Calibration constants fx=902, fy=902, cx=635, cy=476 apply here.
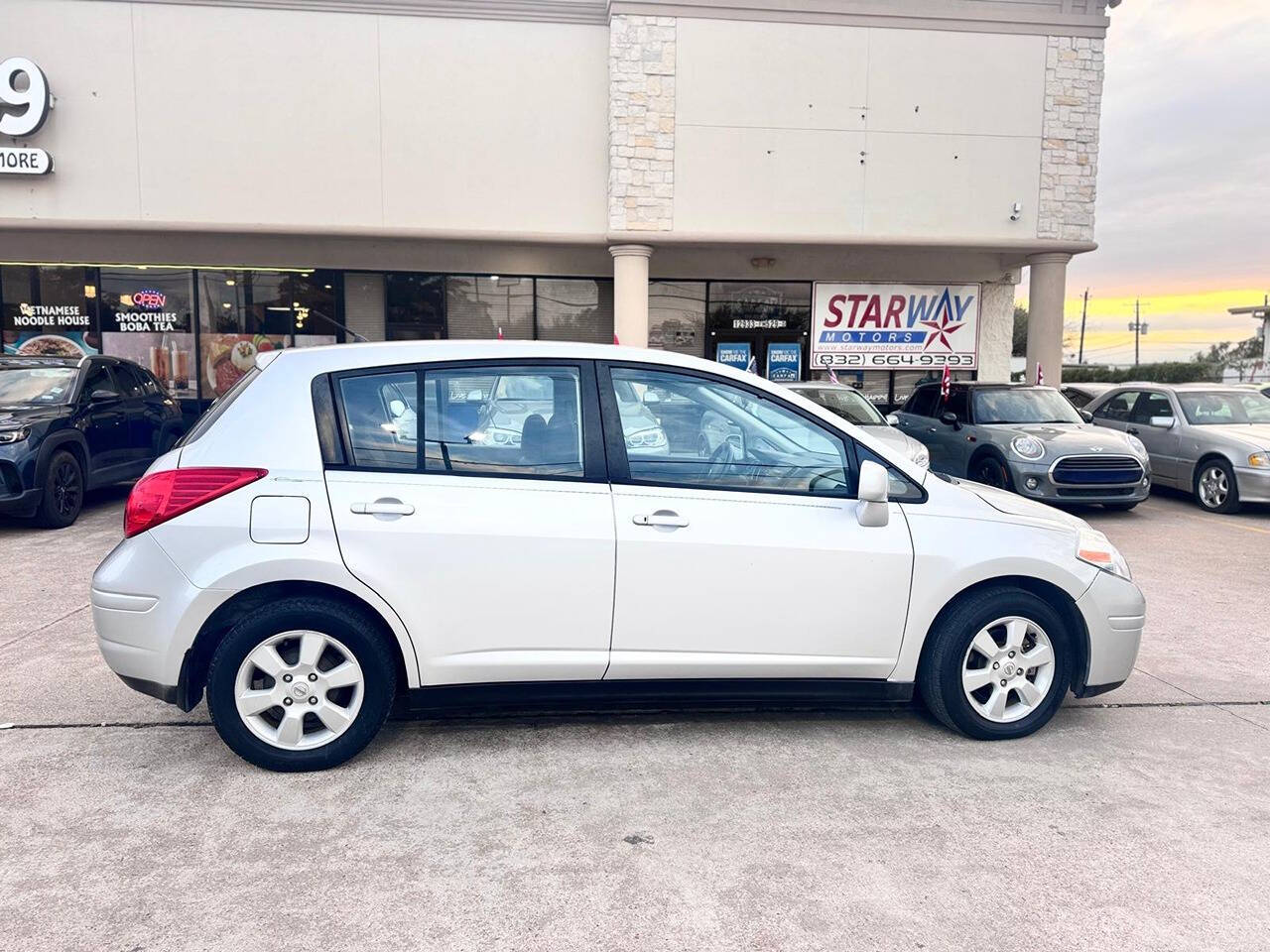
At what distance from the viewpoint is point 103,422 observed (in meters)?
9.65

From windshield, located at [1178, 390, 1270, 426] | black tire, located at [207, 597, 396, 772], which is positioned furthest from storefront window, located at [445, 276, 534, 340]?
black tire, located at [207, 597, 396, 772]

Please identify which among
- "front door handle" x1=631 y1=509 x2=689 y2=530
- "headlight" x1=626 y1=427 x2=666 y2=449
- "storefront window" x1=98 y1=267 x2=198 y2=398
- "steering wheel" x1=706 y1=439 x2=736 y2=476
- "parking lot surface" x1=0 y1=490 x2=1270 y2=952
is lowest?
"parking lot surface" x1=0 y1=490 x2=1270 y2=952

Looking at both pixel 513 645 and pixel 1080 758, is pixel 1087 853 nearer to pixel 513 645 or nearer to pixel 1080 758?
pixel 1080 758

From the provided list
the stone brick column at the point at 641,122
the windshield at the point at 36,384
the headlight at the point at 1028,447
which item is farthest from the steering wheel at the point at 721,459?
the stone brick column at the point at 641,122

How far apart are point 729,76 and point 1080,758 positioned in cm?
1188

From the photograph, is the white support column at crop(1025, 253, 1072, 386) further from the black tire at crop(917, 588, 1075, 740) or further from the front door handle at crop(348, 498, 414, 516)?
the front door handle at crop(348, 498, 414, 516)

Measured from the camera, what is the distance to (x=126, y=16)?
501 inches

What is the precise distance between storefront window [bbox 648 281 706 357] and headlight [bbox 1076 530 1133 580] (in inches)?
480

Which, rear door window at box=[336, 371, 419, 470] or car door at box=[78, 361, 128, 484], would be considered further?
car door at box=[78, 361, 128, 484]

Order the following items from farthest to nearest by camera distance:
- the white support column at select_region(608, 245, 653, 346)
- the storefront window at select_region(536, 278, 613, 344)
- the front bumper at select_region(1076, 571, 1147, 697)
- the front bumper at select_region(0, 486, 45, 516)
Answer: the storefront window at select_region(536, 278, 613, 344) < the white support column at select_region(608, 245, 653, 346) < the front bumper at select_region(0, 486, 45, 516) < the front bumper at select_region(1076, 571, 1147, 697)

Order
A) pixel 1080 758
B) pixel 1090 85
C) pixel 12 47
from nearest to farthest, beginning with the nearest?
pixel 1080 758
pixel 12 47
pixel 1090 85

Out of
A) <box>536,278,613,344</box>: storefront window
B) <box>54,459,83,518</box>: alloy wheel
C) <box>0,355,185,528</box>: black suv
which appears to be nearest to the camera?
<box>0,355,185,528</box>: black suv

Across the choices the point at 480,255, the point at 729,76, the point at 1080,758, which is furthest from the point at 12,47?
the point at 1080,758

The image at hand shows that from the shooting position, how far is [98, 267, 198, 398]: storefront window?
48.7 feet
